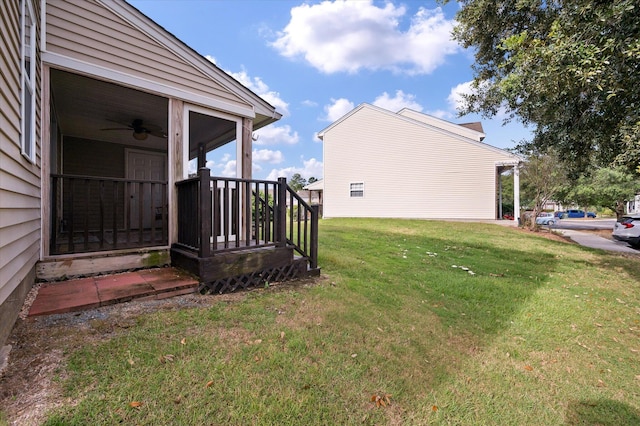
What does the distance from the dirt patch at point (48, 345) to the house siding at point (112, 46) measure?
2.95 m

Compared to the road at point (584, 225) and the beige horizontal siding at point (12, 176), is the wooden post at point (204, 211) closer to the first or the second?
the beige horizontal siding at point (12, 176)

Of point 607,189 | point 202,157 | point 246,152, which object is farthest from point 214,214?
point 607,189

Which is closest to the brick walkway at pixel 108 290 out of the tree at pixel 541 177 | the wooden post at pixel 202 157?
the wooden post at pixel 202 157

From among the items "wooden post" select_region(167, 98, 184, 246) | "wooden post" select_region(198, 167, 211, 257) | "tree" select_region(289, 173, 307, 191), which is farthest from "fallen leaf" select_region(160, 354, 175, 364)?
"tree" select_region(289, 173, 307, 191)

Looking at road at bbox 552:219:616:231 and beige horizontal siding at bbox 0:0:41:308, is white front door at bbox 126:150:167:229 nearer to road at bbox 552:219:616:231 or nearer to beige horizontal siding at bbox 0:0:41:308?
beige horizontal siding at bbox 0:0:41:308

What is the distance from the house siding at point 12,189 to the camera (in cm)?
205

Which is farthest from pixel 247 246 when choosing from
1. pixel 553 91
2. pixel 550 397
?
pixel 553 91

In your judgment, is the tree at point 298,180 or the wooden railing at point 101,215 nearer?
the wooden railing at point 101,215

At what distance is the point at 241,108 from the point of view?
501cm

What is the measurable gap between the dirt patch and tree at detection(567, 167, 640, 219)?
22138 millimetres

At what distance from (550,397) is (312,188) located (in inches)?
748

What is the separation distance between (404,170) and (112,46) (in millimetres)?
14327

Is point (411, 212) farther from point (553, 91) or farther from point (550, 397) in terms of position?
point (550, 397)

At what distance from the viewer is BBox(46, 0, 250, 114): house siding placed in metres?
3.50
